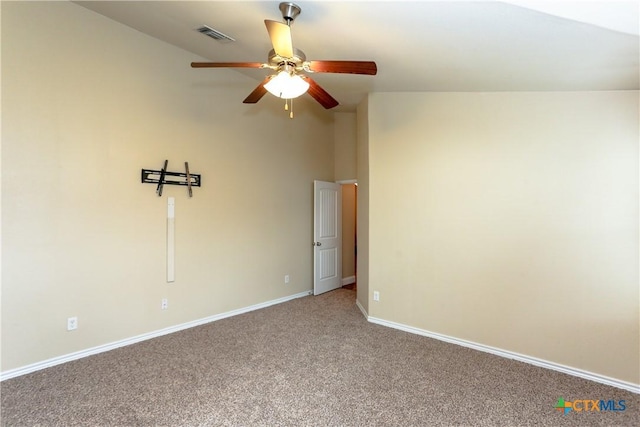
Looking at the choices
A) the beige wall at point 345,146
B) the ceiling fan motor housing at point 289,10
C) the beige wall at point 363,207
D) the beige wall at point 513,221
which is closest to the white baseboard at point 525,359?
the beige wall at point 513,221

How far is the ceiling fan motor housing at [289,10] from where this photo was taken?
228cm

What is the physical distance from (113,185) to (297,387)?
2698 millimetres

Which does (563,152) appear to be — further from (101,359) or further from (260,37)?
(101,359)

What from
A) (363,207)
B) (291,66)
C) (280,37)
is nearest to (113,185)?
(291,66)

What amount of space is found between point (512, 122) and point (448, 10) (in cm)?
162

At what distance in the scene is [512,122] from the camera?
322cm

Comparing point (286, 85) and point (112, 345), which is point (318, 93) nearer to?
point (286, 85)

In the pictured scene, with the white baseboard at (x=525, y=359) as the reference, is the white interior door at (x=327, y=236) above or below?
above

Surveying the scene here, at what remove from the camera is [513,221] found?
3207mm

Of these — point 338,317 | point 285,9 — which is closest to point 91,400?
point 338,317

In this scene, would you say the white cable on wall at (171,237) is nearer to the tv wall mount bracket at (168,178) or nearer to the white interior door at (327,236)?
the tv wall mount bracket at (168,178)

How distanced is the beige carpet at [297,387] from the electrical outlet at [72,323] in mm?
323

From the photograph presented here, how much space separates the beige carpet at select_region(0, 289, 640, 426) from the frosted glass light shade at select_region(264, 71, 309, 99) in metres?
2.41

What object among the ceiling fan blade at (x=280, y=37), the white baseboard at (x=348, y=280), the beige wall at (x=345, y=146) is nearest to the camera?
the ceiling fan blade at (x=280, y=37)
